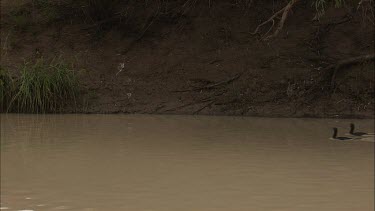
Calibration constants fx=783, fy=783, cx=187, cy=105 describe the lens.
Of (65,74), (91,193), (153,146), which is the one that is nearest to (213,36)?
(65,74)

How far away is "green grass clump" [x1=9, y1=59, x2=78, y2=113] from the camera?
→ 48.8 ft

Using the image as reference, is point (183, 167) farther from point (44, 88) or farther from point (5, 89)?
point (5, 89)

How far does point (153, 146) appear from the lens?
10.4 meters

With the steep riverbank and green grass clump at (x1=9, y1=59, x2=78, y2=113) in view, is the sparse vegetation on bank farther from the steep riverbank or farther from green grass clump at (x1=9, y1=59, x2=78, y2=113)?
the steep riverbank

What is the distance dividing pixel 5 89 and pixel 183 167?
23.7 ft

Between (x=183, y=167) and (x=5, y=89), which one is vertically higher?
(x=5, y=89)

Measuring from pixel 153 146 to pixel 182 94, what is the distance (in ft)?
18.3

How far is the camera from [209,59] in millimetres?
16859

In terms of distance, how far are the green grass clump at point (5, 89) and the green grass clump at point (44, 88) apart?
13cm

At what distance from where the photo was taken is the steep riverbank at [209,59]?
15453mm

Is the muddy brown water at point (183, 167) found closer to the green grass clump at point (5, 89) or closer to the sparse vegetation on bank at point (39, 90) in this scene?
the sparse vegetation on bank at point (39, 90)

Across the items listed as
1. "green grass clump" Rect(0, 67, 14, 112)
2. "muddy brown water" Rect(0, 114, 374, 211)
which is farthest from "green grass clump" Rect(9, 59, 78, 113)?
"muddy brown water" Rect(0, 114, 374, 211)

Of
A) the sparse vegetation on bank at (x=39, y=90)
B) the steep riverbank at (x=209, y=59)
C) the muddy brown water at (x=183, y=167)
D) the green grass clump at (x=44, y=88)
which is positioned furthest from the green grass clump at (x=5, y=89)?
the muddy brown water at (x=183, y=167)

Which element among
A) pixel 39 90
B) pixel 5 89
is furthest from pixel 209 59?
pixel 5 89
